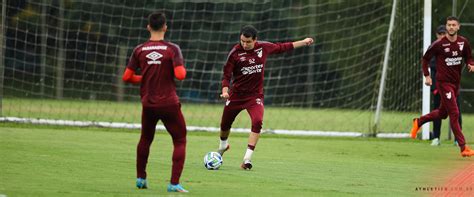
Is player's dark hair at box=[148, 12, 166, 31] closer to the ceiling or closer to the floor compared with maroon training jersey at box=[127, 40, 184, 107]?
closer to the ceiling

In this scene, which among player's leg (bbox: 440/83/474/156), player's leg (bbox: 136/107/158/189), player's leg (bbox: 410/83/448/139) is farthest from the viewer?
player's leg (bbox: 410/83/448/139)

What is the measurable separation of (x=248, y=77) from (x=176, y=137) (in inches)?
138

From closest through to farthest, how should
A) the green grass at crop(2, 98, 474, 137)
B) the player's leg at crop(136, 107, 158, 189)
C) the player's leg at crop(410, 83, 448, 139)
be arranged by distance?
the player's leg at crop(136, 107, 158, 189) < the player's leg at crop(410, 83, 448, 139) < the green grass at crop(2, 98, 474, 137)

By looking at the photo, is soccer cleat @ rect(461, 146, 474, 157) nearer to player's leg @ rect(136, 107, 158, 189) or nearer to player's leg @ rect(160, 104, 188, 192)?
player's leg @ rect(160, 104, 188, 192)

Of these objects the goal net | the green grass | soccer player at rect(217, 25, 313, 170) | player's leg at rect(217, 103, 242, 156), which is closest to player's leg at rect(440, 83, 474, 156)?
soccer player at rect(217, 25, 313, 170)

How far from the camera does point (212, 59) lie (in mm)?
29266

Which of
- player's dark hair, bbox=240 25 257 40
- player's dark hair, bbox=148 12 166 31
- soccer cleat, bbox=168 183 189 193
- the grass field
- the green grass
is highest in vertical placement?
player's dark hair, bbox=148 12 166 31

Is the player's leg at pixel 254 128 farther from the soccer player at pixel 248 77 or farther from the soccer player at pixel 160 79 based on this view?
the soccer player at pixel 160 79

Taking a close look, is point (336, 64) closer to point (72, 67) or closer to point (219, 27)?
point (219, 27)

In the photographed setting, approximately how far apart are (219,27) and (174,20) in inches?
53.1

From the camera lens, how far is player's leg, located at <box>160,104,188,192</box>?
32.4 ft

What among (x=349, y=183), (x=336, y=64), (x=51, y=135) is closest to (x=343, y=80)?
(x=336, y=64)

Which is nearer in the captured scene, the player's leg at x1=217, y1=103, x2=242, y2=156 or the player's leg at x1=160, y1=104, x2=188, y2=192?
the player's leg at x1=160, y1=104, x2=188, y2=192

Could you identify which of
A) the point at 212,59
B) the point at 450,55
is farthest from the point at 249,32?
the point at 212,59
